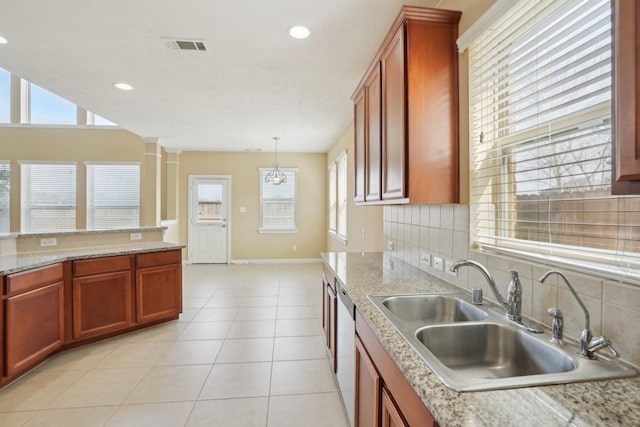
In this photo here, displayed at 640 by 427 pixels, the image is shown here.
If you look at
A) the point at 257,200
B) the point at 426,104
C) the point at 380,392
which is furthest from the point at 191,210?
the point at 380,392

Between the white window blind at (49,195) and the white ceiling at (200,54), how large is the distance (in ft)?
9.94

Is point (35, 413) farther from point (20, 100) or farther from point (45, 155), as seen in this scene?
point (20, 100)

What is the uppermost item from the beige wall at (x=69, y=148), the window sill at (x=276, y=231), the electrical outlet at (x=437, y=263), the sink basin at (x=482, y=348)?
the beige wall at (x=69, y=148)

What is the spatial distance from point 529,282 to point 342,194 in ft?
14.3

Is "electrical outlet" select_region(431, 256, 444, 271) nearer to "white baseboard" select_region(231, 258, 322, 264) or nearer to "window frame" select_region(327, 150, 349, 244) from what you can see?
"window frame" select_region(327, 150, 349, 244)

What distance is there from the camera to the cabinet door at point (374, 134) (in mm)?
2111

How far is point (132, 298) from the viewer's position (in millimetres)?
3088

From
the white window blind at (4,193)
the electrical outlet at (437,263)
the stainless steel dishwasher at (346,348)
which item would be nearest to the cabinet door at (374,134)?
the electrical outlet at (437,263)

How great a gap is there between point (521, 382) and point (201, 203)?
6.94 m

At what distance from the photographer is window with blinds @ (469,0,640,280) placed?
99 cm

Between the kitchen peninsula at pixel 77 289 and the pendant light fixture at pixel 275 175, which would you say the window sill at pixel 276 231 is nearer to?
→ the pendant light fixture at pixel 275 175

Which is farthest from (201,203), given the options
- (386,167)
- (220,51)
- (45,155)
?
(386,167)

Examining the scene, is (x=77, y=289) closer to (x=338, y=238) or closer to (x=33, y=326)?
(x=33, y=326)

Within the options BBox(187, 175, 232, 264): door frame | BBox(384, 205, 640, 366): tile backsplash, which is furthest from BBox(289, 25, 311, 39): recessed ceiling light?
BBox(187, 175, 232, 264): door frame
